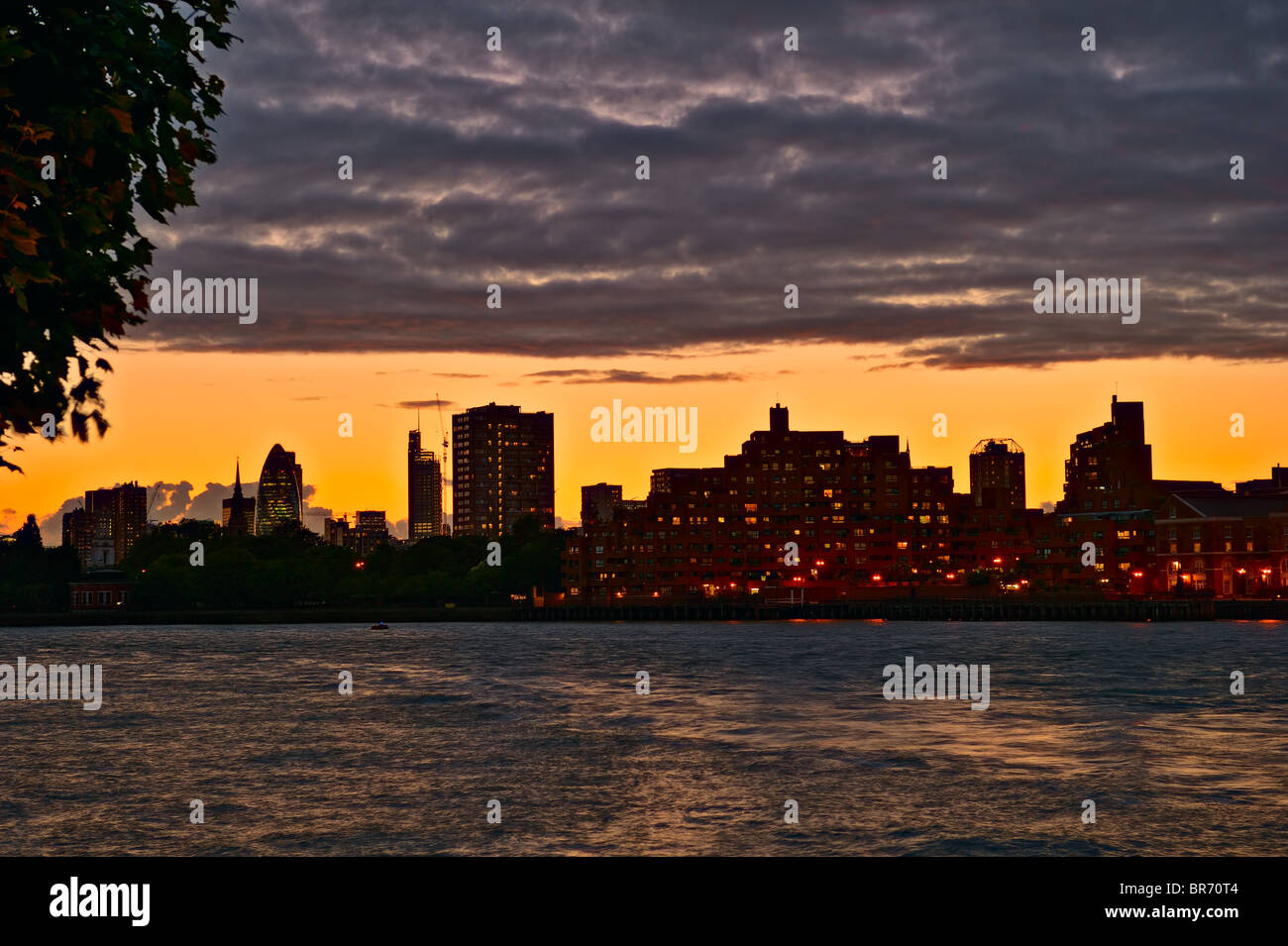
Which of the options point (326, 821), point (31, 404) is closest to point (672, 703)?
point (326, 821)

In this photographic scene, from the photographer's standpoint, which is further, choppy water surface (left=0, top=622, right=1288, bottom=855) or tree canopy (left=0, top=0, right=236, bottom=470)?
choppy water surface (left=0, top=622, right=1288, bottom=855)

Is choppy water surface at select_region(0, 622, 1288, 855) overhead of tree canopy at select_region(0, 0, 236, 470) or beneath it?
beneath

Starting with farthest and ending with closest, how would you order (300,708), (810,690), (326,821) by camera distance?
(810,690), (300,708), (326,821)

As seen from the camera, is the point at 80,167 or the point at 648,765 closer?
the point at 80,167

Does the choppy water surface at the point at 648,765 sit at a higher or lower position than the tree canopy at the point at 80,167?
lower

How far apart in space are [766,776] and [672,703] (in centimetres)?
3245

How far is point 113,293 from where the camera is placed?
36.8 ft

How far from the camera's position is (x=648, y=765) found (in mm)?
47250

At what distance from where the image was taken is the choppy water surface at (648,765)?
32.7 m

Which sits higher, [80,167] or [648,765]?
[80,167]

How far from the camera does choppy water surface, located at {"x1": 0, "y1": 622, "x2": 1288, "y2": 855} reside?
107 feet

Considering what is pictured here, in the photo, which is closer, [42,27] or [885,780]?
[42,27]

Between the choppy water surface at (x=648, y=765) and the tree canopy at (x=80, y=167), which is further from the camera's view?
the choppy water surface at (x=648, y=765)
